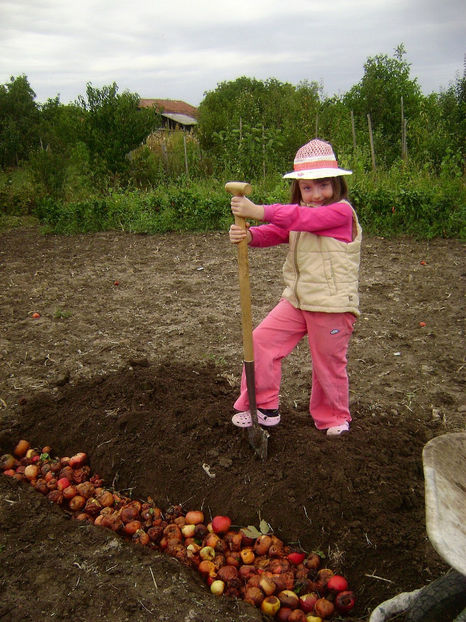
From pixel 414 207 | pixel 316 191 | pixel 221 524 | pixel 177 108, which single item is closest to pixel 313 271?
pixel 316 191

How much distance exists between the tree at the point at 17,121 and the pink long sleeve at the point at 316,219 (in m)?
18.0

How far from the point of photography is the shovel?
2.34 m

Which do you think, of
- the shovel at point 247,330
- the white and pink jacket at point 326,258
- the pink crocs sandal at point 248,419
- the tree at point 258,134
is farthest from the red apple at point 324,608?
the tree at point 258,134

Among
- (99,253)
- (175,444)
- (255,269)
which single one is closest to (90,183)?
(99,253)

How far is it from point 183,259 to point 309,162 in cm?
492

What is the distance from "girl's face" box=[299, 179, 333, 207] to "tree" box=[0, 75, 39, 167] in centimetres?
1787

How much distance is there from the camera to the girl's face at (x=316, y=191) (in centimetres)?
253

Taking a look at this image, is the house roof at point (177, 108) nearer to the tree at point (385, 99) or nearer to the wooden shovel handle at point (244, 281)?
the tree at point (385, 99)

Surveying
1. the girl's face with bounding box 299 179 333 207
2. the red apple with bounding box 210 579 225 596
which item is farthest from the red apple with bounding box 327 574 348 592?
the girl's face with bounding box 299 179 333 207

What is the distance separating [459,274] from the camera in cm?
601

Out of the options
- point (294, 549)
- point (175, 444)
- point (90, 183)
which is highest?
point (90, 183)

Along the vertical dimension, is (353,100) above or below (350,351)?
above

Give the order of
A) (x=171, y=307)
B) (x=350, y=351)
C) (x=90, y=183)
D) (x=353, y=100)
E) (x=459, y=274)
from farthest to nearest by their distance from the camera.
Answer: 1. (x=353, y=100)
2. (x=90, y=183)
3. (x=459, y=274)
4. (x=171, y=307)
5. (x=350, y=351)

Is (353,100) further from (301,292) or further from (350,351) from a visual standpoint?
(301,292)
